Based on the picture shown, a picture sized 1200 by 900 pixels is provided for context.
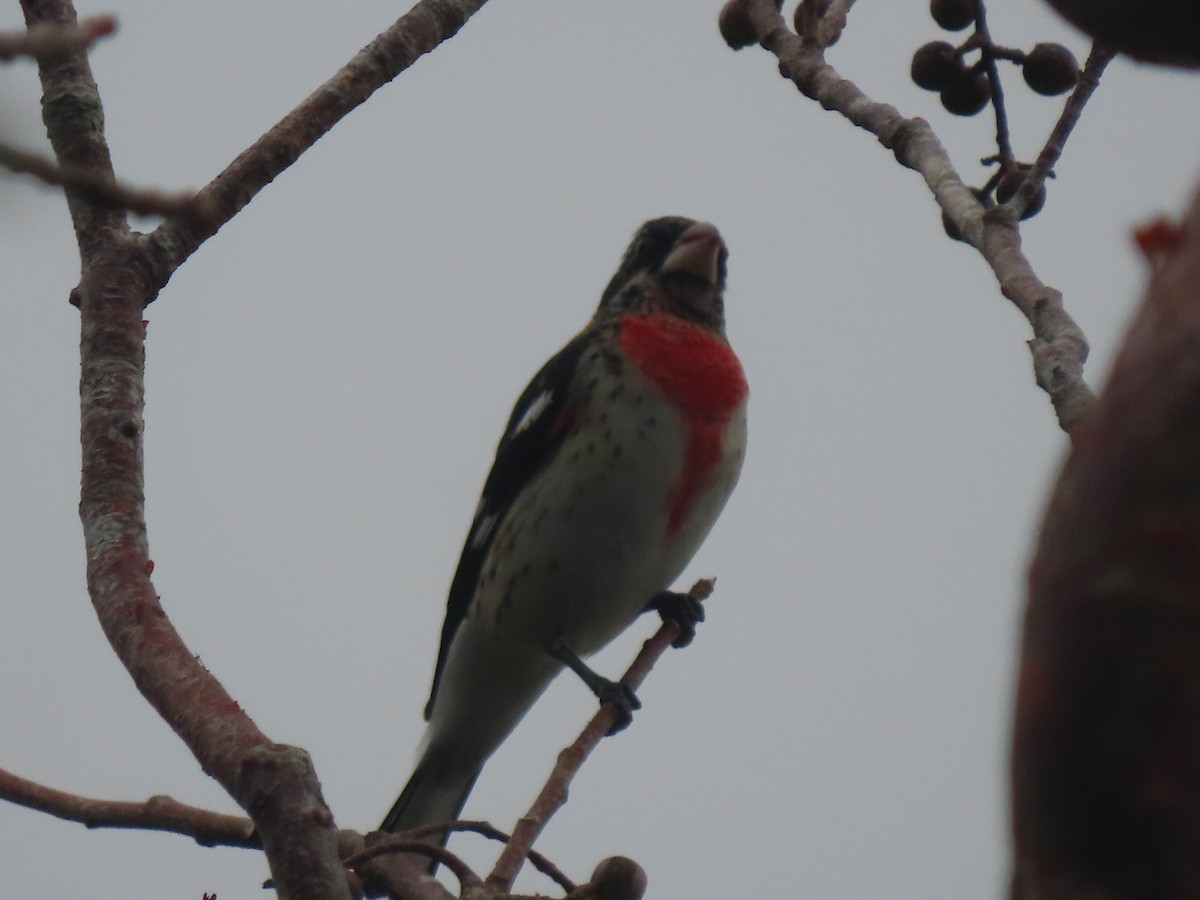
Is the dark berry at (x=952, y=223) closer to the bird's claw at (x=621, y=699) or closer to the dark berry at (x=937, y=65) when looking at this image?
the dark berry at (x=937, y=65)

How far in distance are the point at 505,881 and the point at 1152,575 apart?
1.42m

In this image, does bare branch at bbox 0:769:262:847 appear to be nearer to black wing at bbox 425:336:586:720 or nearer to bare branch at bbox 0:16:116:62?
bare branch at bbox 0:16:116:62

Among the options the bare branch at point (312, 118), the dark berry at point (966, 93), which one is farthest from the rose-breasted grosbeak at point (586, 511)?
the bare branch at point (312, 118)

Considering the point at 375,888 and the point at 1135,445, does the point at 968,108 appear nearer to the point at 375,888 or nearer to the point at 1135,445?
the point at 375,888

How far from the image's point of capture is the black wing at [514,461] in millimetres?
4680

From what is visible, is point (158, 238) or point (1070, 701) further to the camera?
point (158, 238)

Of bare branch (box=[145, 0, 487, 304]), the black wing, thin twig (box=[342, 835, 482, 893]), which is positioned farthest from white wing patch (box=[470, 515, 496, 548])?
thin twig (box=[342, 835, 482, 893])

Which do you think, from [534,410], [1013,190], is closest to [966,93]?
[1013,190]

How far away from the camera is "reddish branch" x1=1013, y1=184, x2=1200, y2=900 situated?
893 millimetres

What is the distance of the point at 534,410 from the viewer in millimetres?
4742

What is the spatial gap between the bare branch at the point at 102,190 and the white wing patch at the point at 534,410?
373cm

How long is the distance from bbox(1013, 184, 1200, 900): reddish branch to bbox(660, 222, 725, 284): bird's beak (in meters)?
4.21

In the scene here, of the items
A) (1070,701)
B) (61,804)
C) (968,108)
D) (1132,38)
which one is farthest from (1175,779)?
(968,108)

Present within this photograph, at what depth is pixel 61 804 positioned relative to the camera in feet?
6.77
